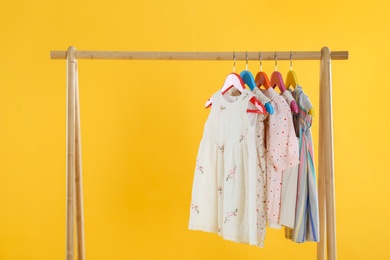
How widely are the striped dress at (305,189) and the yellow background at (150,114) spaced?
3.08 ft

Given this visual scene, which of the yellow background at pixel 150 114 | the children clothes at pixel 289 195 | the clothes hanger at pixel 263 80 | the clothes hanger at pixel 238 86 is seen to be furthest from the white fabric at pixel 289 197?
the yellow background at pixel 150 114

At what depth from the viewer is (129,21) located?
3436 millimetres

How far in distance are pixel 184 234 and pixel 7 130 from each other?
136 cm

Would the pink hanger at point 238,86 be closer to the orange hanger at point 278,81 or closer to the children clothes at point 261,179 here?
the children clothes at point 261,179

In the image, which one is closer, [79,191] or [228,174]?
[228,174]

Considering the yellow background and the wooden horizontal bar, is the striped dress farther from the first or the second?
the yellow background

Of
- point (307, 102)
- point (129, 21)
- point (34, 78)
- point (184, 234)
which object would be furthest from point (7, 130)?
point (307, 102)

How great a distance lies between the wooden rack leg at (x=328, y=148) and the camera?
8.26ft

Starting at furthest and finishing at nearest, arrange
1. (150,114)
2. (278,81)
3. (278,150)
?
(150,114), (278,81), (278,150)

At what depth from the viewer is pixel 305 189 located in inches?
101

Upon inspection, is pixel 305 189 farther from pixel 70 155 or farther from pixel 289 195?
pixel 70 155

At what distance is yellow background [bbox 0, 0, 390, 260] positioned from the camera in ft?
11.1

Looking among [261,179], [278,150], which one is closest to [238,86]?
[278,150]

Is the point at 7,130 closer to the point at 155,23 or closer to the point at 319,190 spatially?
the point at 155,23
